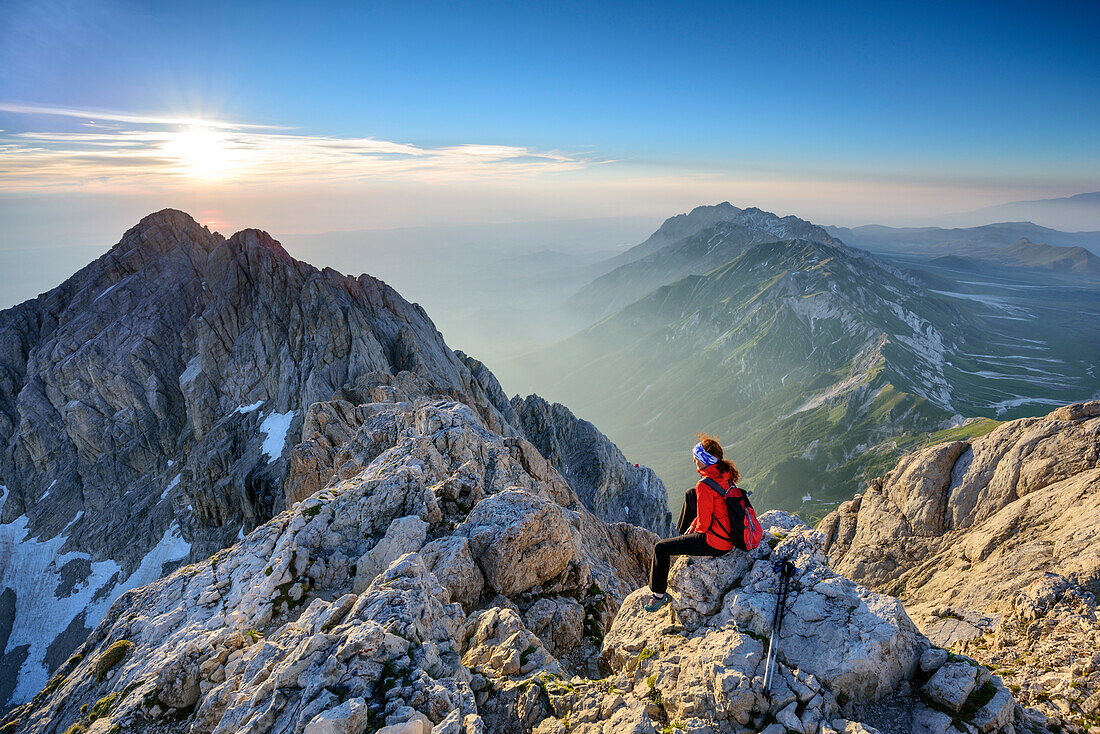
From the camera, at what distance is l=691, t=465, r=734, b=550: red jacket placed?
588 inches

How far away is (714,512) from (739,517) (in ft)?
2.68

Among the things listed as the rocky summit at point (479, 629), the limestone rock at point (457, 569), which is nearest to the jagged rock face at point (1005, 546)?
the rocky summit at point (479, 629)

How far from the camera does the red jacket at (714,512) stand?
1495 centimetres

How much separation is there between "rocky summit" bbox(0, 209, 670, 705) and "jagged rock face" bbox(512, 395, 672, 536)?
1.41 feet

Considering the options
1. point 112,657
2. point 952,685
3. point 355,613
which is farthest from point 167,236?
point 952,685

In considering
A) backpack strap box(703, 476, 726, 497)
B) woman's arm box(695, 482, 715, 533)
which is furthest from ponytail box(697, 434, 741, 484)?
woman's arm box(695, 482, 715, 533)

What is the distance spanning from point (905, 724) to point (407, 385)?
6603 cm

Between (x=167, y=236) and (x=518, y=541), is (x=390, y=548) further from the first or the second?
(x=167, y=236)

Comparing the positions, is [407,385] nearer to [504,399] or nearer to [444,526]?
[504,399]

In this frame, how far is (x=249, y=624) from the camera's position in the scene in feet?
70.7

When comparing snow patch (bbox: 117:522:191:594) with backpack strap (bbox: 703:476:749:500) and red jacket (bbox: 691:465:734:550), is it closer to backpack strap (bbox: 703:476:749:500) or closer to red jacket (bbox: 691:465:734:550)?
red jacket (bbox: 691:465:734:550)

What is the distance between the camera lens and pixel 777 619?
1379 centimetres

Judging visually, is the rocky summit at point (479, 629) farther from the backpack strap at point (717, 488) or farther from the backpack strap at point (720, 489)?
the backpack strap at point (717, 488)

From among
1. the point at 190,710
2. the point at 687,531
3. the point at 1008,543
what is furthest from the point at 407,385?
the point at 1008,543
